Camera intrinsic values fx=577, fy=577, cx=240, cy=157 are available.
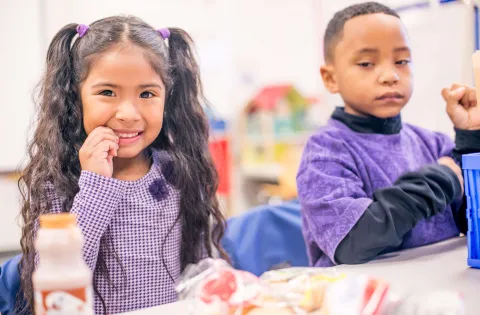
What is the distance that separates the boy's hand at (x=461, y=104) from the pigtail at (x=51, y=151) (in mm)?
838

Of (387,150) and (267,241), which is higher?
(387,150)

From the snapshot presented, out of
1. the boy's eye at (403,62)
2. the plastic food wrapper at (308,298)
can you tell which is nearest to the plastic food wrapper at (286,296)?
the plastic food wrapper at (308,298)

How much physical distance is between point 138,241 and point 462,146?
2.52 feet

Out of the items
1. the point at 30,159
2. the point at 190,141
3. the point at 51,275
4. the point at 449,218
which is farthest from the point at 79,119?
the point at 449,218

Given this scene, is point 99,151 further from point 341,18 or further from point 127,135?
point 341,18

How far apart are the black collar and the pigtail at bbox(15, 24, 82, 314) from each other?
615 mm

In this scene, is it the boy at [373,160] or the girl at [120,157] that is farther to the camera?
the boy at [373,160]

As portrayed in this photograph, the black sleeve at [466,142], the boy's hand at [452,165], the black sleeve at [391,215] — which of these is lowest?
the black sleeve at [391,215]

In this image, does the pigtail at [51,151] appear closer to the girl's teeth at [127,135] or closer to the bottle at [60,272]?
the girl's teeth at [127,135]

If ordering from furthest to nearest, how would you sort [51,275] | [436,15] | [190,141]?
[436,15] < [190,141] < [51,275]

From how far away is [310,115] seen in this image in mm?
4262

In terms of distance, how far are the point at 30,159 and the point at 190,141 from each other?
0.30 m

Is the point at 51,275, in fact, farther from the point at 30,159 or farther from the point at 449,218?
the point at 449,218

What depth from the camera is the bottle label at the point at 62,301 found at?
1.89ft
